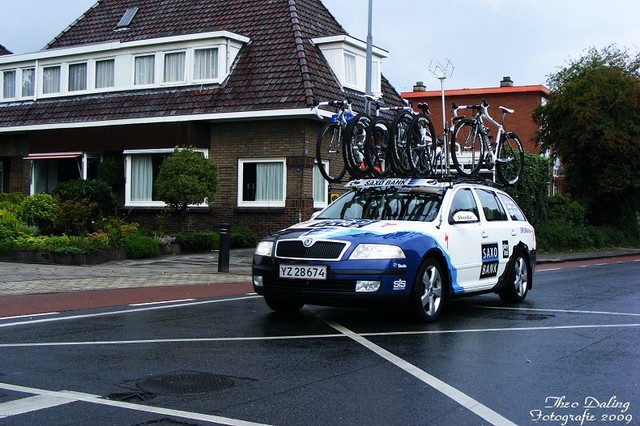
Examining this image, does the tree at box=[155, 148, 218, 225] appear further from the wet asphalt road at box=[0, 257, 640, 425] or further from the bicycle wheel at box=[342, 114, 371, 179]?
the wet asphalt road at box=[0, 257, 640, 425]

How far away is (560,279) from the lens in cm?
1691

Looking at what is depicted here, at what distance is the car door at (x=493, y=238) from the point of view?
10.9 m

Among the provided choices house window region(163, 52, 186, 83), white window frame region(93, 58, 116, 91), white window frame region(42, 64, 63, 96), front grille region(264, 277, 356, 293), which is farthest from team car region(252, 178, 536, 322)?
white window frame region(42, 64, 63, 96)

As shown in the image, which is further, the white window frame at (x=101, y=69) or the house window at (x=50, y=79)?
the house window at (x=50, y=79)

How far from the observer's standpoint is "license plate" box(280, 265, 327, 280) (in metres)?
8.91

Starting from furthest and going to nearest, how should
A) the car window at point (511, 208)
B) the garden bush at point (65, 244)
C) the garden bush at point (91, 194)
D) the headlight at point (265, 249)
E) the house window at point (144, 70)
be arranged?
the house window at point (144, 70) → the garden bush at point (91, 194) → the garden bush at point (65, 244) → the car window at point (511, 208) → the headlight at point (265, 249)

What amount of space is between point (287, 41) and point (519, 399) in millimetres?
21330

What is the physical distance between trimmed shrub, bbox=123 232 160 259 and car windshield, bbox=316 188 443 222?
9946 millimetres

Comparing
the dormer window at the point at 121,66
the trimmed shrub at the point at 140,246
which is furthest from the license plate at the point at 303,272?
the dormer window at the point at 121,66

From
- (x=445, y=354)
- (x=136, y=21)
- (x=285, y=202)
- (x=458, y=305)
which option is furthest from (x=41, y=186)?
(x=445, y=354)

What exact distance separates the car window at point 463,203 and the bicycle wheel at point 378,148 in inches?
62.9

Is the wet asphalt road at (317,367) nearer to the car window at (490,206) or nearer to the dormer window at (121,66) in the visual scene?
the car window at (490,206)

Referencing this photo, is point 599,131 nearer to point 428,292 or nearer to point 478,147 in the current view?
point 478,147

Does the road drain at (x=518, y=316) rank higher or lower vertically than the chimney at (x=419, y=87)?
lower
